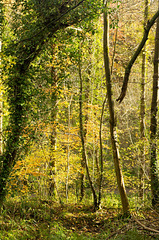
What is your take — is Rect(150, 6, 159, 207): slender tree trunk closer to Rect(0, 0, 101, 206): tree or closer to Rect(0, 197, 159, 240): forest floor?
Rect(0, 197, 159, 240): forest floor

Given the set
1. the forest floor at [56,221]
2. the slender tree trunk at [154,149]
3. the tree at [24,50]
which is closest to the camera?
the forest floor at [56,221]

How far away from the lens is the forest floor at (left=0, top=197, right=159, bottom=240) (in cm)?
442

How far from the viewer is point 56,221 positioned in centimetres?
554

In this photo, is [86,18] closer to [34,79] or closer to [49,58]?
[49,58]

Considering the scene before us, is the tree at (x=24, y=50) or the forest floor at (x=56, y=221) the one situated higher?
the tree at (x=24, y=50)

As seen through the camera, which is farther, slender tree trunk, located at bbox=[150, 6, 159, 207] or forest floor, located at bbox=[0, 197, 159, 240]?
slender tree trunk, located at bbox=[150, 6, 159, 207]

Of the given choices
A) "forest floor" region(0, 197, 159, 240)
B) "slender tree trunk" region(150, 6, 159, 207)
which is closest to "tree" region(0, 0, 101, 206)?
"forest floor" region(0, 197, 159, 240)

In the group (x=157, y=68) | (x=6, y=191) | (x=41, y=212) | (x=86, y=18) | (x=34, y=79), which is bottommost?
(x=41, y=212)

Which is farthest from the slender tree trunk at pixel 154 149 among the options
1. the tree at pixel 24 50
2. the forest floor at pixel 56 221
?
the tree at pixel 24 50

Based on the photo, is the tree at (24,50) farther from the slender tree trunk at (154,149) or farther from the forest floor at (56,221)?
the slender tree trunk at (154,149)

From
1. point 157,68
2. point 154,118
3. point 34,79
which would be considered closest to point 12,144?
point 34,79

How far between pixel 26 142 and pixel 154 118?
3.84 m

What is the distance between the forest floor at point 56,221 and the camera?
442 centimetres

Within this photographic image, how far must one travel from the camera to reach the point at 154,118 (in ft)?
21.2
